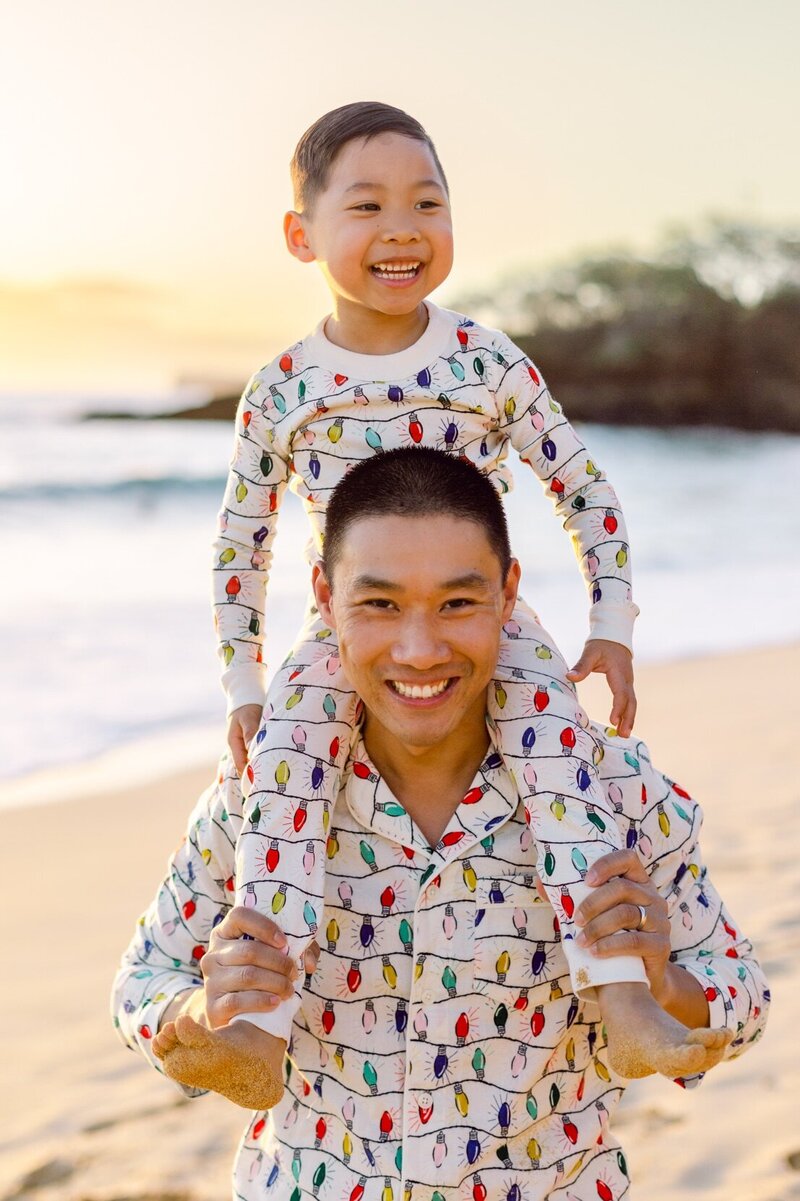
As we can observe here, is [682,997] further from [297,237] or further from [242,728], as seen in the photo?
[297,237]

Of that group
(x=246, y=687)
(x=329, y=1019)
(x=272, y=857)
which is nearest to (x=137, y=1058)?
(x=246, y=687)

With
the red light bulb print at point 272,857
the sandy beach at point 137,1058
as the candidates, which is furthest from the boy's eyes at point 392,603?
the sandy beach at point 137,1058

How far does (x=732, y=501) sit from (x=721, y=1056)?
19330 millimetres

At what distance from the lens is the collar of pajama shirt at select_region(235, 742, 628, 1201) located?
2.23 m

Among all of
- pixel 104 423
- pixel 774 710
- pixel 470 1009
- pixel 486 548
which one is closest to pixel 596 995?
pixel 470 1009

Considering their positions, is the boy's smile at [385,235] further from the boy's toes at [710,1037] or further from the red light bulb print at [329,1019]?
the boy's toes at [710,1037]

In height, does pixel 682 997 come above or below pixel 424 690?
below

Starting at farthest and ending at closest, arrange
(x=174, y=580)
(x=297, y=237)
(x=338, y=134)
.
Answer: (x=174, y=580), (x=297, y=237), (x=338, y=134)

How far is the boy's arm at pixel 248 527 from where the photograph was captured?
2984mm

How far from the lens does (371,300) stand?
2.96 meters

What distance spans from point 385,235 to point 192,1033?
5.48 feet

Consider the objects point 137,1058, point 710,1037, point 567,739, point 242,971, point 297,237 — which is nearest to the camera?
point 710,1037

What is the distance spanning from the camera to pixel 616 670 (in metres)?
2.81

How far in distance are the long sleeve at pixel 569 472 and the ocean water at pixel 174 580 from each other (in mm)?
4671
